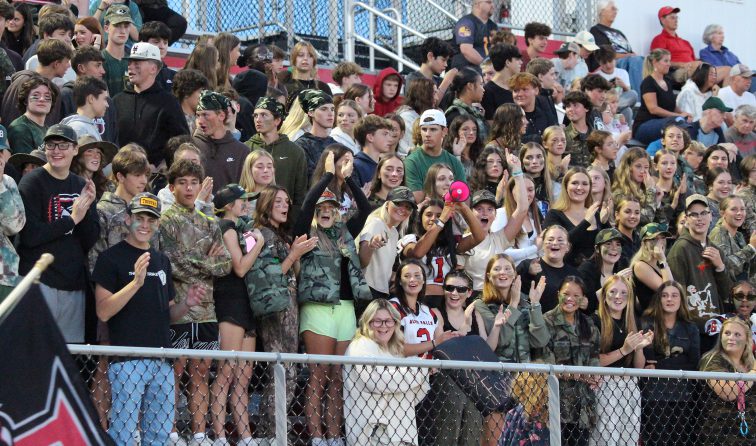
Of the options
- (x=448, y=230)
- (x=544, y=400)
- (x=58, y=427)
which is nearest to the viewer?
(x=58, y=427)

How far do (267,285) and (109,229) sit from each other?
104 cm

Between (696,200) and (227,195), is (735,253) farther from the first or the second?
(227,195)

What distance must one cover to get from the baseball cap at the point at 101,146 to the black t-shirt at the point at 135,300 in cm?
96

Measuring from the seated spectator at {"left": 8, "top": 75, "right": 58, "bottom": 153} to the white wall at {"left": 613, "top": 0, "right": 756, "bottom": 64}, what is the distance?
10.7m

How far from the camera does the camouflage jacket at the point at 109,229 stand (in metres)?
8.98

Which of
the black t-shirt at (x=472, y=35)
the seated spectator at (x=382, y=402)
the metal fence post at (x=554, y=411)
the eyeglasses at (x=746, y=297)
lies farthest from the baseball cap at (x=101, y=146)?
the black t-shirt at (x=472, y=35)

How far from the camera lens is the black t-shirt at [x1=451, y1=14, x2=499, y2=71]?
15211mm

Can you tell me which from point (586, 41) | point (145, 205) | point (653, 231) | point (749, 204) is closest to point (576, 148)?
point (749, 204)

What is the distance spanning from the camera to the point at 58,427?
5148 millimetres

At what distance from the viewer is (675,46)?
18.8 metres

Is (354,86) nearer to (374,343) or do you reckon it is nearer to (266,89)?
(266,89)

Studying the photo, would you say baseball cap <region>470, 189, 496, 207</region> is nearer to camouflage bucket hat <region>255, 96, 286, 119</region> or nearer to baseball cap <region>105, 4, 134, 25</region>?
camouflage bucket hat <region>255, 96, 286, 119</region>

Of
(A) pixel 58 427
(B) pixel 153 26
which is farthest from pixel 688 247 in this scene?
(A) pixel 58 427

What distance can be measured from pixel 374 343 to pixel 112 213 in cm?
179
